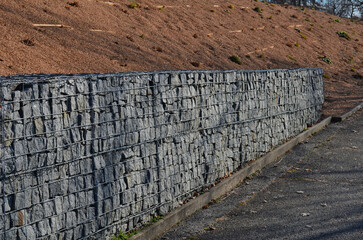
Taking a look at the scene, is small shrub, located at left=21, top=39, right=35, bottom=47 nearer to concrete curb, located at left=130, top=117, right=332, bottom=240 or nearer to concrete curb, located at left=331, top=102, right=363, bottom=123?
concrete curb, located at left=130, top=117, right=332, bottom=240

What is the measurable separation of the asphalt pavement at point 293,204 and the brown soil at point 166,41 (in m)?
5.67

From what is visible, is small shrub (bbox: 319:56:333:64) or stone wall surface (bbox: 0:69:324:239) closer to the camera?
stone wall surface (bbox: 0:69:324:239)

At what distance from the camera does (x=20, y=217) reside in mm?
4148

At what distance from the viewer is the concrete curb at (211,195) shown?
221 inches

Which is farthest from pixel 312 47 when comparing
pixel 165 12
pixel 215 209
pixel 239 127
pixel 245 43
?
pixel 215 209

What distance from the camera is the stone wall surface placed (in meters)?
4.20

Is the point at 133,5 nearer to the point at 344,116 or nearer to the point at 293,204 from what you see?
the point at 344,116

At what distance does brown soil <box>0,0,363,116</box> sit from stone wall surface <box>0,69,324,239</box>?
5.23m

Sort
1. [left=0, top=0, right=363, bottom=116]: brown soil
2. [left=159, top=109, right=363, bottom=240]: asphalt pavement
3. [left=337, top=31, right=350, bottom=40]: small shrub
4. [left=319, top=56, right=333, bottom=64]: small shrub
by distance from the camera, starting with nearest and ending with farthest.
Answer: [left=159, top=109, right=363, bottom=240]: asphalt pavement → [left=0, top=0, right=363, bottom=116]: brown soil → [left=319, top=56, right=333, bottom=64]: small shrub → [left=337, top=31, right=350, bottom=40]: small shrub

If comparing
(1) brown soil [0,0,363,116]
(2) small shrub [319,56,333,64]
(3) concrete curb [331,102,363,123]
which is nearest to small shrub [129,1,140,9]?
(1) brown soil [0,0,363,116]

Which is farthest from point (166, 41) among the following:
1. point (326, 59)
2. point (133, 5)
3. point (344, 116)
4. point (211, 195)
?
point (326, 59)

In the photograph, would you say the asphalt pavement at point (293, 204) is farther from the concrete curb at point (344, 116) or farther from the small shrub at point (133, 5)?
the small shrub at point (133, 5)

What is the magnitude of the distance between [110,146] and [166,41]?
13.5m

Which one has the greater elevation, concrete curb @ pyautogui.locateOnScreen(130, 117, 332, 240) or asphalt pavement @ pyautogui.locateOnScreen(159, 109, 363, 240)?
concrete curb @ pyautogui.locateOnScreen(130, 117, 332, 240)
